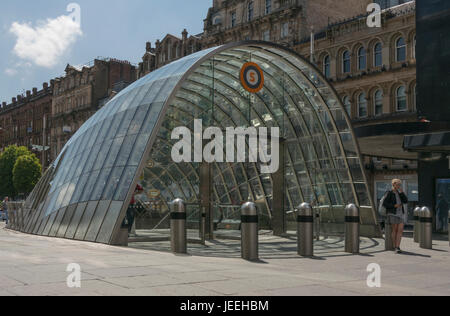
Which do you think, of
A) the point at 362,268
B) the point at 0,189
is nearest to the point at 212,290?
the point at 362,268

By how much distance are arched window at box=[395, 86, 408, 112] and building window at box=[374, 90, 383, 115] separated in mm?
1341

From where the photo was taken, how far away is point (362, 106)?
41.5m

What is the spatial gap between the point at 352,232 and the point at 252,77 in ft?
28.1

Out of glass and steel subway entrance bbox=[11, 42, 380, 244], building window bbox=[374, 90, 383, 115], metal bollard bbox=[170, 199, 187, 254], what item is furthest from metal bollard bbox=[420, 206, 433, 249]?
building window bbox=[374, 90, 383, 115]

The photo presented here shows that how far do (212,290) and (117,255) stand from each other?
4.20 meters

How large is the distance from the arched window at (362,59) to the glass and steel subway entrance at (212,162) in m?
20.3

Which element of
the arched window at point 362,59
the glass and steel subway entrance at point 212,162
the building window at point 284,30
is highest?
the building window at point 284,30

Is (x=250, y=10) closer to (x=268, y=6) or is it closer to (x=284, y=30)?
(x=268, y=6)

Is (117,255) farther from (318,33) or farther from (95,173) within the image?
(318,33)

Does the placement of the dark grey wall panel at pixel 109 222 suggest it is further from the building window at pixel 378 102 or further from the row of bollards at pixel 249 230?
the building window at pixel 378 102

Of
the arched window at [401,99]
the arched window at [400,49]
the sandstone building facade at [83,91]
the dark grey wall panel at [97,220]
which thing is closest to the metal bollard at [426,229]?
the dark grey wall panel at [97,220]

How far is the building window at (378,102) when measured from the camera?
40.2 metres

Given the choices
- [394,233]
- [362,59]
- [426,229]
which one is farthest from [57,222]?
[362,59]

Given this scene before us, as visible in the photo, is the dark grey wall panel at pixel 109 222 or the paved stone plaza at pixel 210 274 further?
the dark grey wall panel at pixel 109 222
